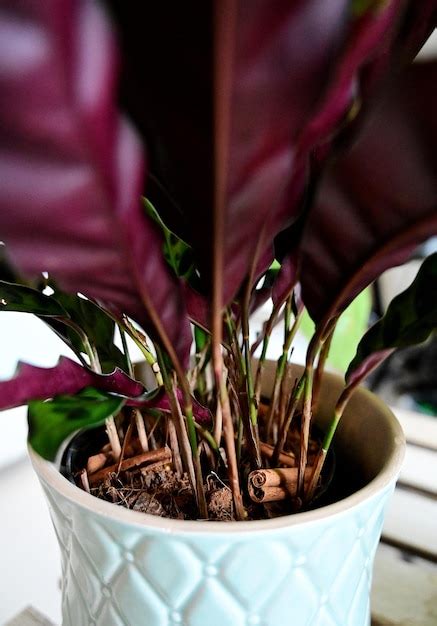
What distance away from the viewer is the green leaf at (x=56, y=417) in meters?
0.26

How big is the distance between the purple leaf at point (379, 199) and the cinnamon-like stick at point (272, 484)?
113 millimetres

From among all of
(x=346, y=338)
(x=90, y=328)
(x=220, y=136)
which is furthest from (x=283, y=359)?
(x=346, y=338)

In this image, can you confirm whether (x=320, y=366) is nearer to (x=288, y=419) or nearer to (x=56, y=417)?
(x=288, y=419)

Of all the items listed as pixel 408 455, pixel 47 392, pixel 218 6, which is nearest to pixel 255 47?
pixel 218 6

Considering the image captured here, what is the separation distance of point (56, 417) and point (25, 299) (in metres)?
0.10

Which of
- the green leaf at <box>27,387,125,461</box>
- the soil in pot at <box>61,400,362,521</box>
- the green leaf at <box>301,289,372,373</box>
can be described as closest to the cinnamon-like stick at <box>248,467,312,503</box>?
the soil in pot at <box>61,400,362,521</box>

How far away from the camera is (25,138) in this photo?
0.15 metres

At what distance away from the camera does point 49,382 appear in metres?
0.28

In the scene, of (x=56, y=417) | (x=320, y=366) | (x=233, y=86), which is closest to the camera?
(x=233, y=86)

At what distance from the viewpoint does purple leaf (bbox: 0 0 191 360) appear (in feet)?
0.45

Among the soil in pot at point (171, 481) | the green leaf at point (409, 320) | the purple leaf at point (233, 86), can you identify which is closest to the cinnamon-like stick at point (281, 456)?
the soil in pot at point (171, 481)

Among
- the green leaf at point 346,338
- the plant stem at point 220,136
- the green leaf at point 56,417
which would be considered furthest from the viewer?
the green leaf at point 346,338

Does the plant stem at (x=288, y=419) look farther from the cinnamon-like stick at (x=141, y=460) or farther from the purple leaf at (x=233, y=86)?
the purple leaf at (x=233, y=86)

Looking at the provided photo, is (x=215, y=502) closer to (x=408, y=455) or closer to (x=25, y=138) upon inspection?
(x=25, y=138)
